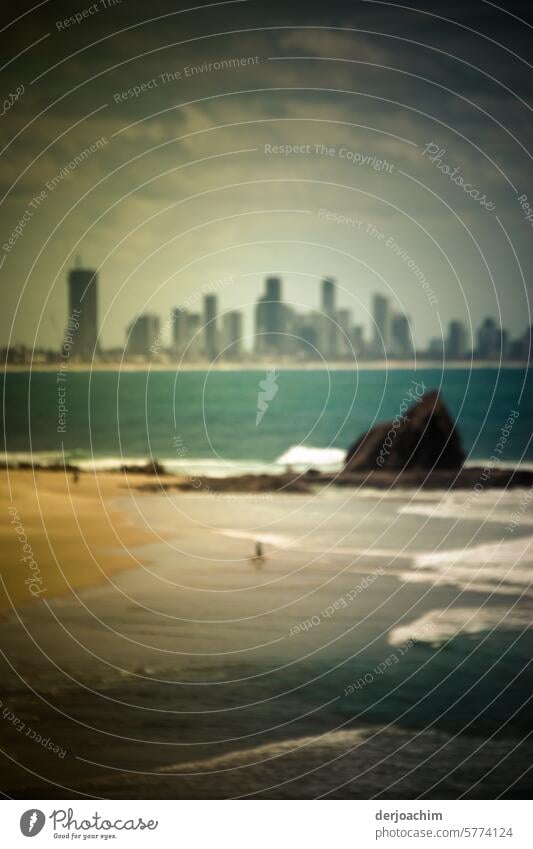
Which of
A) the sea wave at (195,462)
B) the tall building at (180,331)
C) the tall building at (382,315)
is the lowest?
the sea wave at (195,462)

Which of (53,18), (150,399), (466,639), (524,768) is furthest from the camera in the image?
(150,399)

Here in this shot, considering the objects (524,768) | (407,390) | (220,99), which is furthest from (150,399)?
(524,768)

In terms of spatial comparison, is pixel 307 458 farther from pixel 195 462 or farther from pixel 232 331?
pixel 232 331

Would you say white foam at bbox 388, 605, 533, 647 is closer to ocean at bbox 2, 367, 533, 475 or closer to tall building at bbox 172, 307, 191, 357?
ocean at bbox 2, 367, 533, 475

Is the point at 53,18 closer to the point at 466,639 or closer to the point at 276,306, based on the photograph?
the point at 276,306

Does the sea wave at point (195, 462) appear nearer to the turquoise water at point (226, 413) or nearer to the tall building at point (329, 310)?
the turquoise water at point (226, 413)

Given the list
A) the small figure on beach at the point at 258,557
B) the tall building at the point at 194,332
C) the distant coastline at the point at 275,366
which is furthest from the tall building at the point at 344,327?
the small figure on beach at the point at 258,557

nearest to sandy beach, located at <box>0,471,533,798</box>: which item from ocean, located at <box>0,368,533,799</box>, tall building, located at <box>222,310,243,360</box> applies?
ocean, located at <box>0,368,533,799</box>
